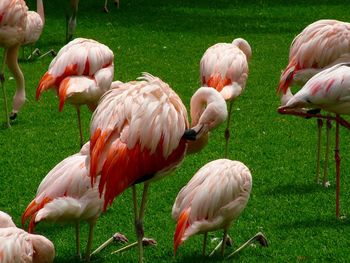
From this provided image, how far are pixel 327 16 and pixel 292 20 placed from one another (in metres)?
0.60

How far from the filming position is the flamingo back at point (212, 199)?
15.6ft

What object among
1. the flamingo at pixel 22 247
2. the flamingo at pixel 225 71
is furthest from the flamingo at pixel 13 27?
the flamingo at pixel 22 247

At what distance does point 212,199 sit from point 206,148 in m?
2.91

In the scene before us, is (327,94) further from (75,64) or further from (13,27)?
(13,27)

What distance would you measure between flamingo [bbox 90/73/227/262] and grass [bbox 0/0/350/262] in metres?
0.77

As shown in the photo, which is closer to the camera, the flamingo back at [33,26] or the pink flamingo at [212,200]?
the pink flamingo at [212,200]

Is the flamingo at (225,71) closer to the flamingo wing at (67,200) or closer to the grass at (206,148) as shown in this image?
the grass at (206,148)

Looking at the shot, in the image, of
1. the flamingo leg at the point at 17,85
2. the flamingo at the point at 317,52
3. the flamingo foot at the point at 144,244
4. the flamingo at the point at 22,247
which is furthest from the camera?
the flamingo leg at the point at 17,85

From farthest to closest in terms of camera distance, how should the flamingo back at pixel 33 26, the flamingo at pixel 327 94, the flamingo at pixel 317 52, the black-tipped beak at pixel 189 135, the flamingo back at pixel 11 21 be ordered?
1. the flamingo back at pixel 33 26
2. the flamingo back at pixel 11 21
3. the flamingo at pixel 317 52
4. the flamingo at pixel 327 94
5. the black-tipped beak at pixel 189 135

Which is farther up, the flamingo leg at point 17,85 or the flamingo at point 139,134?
the flamingo at point 139,134

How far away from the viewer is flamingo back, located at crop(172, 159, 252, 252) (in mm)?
4750

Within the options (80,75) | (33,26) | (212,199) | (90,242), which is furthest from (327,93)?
(33,26)

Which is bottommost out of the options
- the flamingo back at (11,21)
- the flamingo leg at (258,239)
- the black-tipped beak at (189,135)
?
the flamingo leg at (258,239)

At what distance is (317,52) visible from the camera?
648 cm
